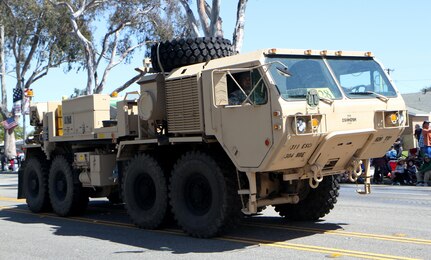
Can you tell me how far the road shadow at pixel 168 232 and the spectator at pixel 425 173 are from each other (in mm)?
9152

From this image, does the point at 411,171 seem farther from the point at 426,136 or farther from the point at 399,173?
the point at 426,136

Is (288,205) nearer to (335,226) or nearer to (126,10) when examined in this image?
(335,226)

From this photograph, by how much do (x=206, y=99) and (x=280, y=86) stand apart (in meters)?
1.26

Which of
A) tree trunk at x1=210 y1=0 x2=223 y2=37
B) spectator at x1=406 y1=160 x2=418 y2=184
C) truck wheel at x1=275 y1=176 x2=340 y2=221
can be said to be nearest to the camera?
truck wheel at x1=275 y1=176 x2=340 y2=221

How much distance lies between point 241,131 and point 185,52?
221cm

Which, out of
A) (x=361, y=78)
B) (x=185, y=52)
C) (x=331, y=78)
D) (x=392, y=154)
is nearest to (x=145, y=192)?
(x=185, y=52)

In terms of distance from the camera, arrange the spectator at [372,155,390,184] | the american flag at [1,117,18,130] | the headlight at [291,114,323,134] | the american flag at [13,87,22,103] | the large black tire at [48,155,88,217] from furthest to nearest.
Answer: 1. the american flag at [13,87,22,103]
2. the american flag at [1,117,18,130]
3. the spectator at [372,155,390,184]
4. the large black tire at [48,155,88,217]
5. the headlight at [291,114,323,134]

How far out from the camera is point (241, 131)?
343 inches

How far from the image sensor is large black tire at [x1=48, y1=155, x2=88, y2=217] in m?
12.7

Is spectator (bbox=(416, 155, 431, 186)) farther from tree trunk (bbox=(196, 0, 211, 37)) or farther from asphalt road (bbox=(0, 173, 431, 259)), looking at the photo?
tree trunk (bbox=(196, 0, 211, 37))

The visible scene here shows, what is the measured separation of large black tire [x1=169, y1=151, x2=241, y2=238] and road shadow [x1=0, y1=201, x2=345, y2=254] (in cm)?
24

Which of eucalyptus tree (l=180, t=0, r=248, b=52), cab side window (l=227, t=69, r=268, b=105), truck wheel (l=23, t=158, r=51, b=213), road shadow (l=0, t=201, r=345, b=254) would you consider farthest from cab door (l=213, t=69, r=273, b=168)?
eucalyptus tree (l=180, t=0, r=248, b=52)

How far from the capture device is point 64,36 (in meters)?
43.9

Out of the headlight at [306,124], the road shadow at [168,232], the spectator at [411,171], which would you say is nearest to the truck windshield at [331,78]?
the headlight at [306,124]
